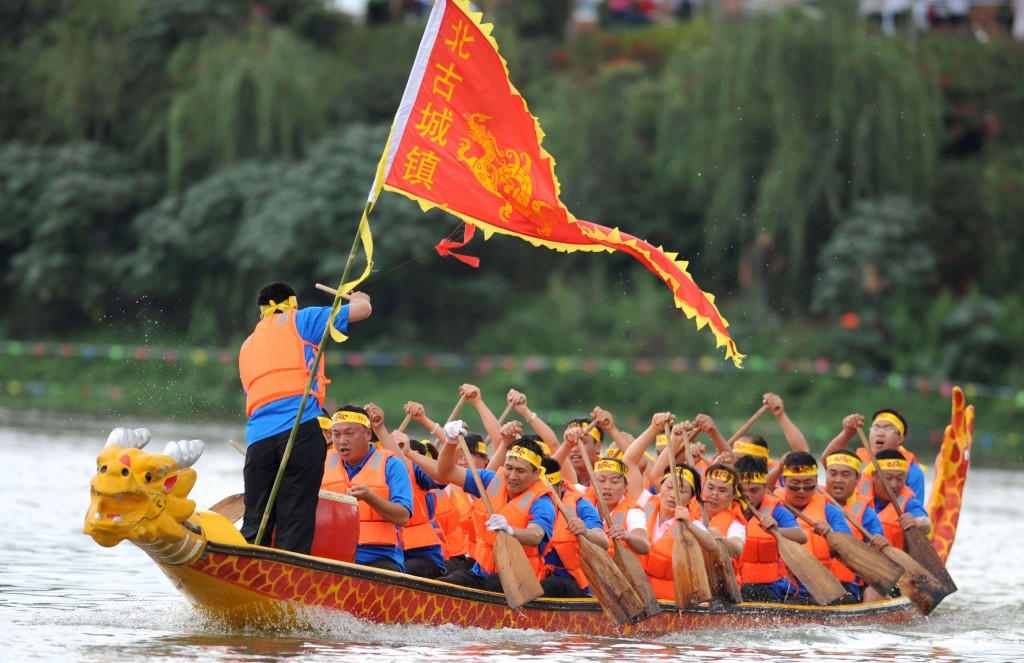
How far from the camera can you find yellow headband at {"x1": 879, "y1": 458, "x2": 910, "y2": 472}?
12164mm

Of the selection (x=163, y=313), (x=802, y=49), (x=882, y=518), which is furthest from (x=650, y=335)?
(x=882, y=518)

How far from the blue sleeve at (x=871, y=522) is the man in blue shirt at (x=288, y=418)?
175 inches

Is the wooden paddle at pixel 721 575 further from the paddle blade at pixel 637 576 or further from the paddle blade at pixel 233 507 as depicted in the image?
the paddle blade at pixel 233 507

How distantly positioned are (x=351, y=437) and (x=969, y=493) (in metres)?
13.0

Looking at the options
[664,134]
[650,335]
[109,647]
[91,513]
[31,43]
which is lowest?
[109,647]

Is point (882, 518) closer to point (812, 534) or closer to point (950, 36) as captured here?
point (812, 534)

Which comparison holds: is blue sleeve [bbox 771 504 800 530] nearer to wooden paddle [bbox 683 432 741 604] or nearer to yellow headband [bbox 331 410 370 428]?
wooden paddle [bbox 683 432 741 604]

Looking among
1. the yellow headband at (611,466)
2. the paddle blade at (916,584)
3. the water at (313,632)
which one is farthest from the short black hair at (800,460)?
the yellow headband at (611,466)

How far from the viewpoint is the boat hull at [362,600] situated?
340 inches

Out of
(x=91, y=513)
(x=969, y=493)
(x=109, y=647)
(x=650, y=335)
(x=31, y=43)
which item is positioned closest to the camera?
(x=91, y=513)

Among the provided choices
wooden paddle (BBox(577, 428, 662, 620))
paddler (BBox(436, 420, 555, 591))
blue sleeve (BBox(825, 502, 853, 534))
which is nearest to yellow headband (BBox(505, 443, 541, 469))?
paddler (BBox(436, 420, 555, 591))

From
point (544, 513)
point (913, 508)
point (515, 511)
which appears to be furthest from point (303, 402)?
point (913, 508)

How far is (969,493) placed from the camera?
2070 centimetres

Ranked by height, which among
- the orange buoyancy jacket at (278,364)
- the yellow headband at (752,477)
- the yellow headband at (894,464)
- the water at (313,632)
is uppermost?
the orange buoyancy jacket at (278,364)
